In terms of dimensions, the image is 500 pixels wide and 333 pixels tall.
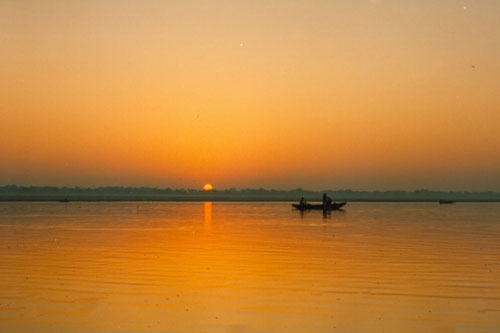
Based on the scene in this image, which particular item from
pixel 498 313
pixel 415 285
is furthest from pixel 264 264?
pixel 498 313

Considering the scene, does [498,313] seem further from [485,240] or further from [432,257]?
[485,240]

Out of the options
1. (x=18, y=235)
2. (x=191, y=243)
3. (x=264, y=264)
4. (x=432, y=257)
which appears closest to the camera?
(x=264, y=264)

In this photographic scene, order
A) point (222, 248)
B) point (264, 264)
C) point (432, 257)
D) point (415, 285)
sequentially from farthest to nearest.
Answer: point (222, 248) → point (432, 257) → point (264, 264) → point (415, 285)

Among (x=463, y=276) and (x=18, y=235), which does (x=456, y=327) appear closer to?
(x=463, y=276)

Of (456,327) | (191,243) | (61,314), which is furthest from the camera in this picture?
(191,243)

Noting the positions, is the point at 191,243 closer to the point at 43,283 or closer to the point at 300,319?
the point at 43,283

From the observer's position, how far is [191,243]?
33844mm

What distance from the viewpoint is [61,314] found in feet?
48.1

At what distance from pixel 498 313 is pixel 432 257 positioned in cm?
1191

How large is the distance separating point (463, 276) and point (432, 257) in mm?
5807

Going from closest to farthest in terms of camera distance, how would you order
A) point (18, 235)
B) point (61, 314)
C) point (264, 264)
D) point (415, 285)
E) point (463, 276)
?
point (61, 314)
point (415, 285)
point (463, 276)
point (264, 264)
point (18, 235)

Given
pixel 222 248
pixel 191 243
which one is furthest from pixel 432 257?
pixel 191 243

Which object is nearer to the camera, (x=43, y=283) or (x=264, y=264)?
(x=43, y=283)

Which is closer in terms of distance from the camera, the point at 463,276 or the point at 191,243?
the point at 463,276
